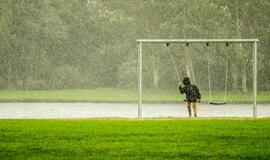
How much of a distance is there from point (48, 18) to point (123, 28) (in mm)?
7857

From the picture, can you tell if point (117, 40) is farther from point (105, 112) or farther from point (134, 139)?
point (134, 139)

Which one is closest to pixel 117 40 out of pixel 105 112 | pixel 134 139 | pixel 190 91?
pixel 105 112

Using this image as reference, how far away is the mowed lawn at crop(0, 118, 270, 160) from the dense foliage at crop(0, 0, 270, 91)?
1627 inches

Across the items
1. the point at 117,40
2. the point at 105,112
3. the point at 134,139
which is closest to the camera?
the point at 134,139

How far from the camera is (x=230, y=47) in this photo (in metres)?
63.4

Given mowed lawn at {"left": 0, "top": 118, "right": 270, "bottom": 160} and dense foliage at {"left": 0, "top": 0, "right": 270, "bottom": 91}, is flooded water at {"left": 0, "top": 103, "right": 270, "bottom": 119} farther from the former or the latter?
dense foliage at {"left": 0, "top": 0, "right": 270, "bottom": 91}

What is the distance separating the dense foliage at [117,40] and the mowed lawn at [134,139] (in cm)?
4132

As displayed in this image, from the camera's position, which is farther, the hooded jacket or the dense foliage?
the dense foliage

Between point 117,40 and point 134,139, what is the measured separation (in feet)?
187

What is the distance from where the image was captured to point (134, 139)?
1648 cm

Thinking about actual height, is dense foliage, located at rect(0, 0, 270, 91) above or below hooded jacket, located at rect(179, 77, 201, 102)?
above

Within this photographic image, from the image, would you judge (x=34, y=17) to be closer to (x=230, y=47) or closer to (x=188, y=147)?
(x=230, y=47)

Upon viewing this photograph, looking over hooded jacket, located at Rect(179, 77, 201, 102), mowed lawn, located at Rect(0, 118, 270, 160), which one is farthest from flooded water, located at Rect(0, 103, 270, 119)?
mowed lawn, located at Rect(0, 118, 270, 160)

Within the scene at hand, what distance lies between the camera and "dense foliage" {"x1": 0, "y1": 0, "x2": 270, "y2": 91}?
65375 mm
